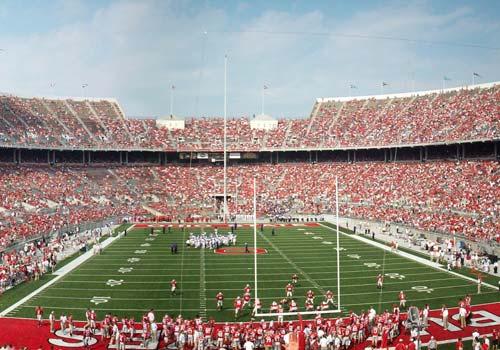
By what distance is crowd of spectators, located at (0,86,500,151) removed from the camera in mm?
49438

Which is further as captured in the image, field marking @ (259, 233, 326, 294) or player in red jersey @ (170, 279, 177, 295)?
field marking @ (259, 233, 326, 294)

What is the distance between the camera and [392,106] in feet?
201

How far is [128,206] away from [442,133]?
30.1m

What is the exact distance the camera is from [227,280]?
22.5m

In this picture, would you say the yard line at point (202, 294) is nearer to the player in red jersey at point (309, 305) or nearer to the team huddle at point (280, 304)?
the team huddle at point (280, 304)

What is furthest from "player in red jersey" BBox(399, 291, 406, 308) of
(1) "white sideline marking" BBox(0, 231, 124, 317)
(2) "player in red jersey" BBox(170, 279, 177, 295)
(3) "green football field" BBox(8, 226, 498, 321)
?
(1) "white sideline marking" BBox(0, 231, 124, 317)

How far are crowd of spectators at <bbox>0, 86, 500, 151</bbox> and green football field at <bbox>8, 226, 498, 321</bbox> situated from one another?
903 inches

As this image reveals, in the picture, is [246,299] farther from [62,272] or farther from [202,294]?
[62,272]

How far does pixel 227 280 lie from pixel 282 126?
45101 millimetres

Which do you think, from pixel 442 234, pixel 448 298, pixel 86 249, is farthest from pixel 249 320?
pixel 442 234

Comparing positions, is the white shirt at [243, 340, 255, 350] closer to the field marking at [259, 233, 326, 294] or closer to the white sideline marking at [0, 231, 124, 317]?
the field marking at [259, 233, 326, 294]

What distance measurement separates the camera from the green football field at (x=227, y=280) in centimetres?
1875

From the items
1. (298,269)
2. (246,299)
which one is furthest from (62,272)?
(298,269)

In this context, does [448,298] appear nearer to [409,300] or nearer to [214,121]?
[409,300]
